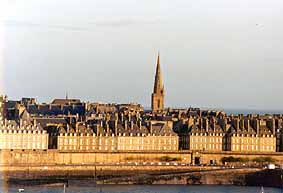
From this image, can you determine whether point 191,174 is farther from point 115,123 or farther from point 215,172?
point 115,123

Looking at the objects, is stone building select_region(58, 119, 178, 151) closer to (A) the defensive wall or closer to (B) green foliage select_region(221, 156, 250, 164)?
(A) the defensive wall

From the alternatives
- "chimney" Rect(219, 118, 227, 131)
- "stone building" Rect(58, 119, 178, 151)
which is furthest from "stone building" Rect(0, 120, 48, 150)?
"chimney" Rect(219, 118, 227, 131)

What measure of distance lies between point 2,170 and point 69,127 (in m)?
9.84

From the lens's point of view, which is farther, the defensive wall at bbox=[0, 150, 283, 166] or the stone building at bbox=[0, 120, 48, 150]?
the stone building at bbox=[0, 120, 48, 150]

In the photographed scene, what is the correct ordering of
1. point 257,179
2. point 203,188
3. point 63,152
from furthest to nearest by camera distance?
point 63,152 → point 257,179 → point 203,188

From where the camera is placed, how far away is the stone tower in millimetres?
84375

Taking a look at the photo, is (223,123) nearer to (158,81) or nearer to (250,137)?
(250,137)

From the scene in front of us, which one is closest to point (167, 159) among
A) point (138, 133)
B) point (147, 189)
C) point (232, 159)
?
→ point (138, 133)

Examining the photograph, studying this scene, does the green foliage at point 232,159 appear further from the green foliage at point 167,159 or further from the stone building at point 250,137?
the green foliage at point 167,159

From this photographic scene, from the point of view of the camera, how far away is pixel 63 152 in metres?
58.8

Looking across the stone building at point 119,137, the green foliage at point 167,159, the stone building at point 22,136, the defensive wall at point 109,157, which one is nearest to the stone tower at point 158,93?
the stone building at point 119,137

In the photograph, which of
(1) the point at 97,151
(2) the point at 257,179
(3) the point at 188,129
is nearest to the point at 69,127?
(1) the point at 97,151

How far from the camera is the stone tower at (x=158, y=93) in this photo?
8438 cm

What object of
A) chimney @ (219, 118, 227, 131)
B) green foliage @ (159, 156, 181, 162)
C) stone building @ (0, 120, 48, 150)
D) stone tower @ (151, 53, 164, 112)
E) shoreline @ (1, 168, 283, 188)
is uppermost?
stone tower @ (151, 53, 164, 112)
